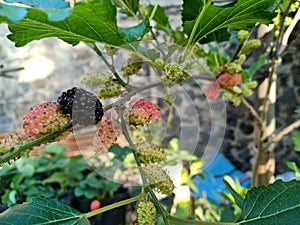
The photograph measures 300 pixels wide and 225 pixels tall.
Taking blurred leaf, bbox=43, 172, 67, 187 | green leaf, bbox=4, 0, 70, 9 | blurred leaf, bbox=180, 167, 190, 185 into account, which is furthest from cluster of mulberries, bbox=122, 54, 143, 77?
blurred leaf, bbox=43, 172, 67, 187

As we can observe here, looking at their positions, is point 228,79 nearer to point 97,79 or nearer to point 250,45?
point 250,45

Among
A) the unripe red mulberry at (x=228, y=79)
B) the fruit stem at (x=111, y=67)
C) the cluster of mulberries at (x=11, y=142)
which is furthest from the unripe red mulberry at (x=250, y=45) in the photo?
the cluster of mulberries at (x=11, y=142)

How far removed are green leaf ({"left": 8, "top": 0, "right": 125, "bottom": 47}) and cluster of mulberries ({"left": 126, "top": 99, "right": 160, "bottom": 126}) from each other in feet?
0.17

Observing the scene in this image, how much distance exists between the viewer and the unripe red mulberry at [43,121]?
1.05 feet

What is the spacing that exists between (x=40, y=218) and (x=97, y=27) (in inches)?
5.9

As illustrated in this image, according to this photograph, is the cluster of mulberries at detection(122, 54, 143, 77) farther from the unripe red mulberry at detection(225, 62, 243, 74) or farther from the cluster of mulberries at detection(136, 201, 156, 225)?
the unripe red mulberry at detection(225, 62, 243, 74)

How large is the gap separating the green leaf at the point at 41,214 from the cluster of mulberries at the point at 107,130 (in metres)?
0.07

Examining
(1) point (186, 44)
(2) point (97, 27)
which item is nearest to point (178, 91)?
(1) point (186, 44)

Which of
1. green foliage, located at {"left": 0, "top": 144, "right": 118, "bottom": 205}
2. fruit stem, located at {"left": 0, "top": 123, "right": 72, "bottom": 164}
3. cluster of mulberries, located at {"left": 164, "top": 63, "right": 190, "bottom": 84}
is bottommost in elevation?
green foliage, located at {"left": 0, "top": 144, "right": 118, "bottom": 205}

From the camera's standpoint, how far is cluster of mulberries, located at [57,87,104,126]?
0.33 meters

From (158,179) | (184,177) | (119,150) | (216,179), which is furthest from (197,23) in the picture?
(216,179)

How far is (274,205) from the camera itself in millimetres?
338

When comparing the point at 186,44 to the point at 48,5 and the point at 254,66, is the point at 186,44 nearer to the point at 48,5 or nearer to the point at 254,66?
the point at 48,5

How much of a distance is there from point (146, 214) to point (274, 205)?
0.34 ft
